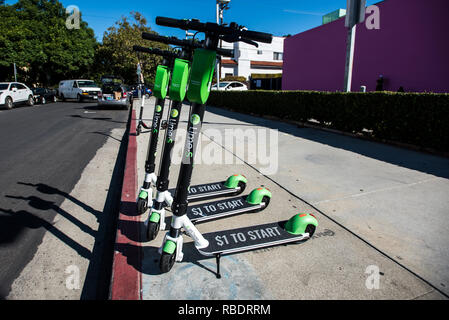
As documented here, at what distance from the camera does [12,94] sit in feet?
61.9

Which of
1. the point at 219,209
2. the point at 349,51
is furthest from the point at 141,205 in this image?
the point at 349,51

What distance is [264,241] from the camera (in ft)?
9.37

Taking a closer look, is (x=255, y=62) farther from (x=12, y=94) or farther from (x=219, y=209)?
(x=219, y=209)

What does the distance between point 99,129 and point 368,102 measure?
9.39 metres

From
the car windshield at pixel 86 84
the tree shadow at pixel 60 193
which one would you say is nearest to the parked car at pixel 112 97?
the car windshield at pixel 86 84

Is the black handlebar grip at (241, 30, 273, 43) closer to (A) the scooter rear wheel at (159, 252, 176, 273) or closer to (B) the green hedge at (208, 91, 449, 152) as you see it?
(A) the scooter rear wheel at (159, 252, 176, 273)

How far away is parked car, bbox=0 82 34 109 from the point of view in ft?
59.6

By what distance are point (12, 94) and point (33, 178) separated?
57.4ft

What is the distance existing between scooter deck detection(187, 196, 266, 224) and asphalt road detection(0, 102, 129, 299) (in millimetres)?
1407

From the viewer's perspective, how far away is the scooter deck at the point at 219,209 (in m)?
3.38

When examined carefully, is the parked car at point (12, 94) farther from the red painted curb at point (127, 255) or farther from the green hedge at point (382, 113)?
the red painted curb at point (127, 255)

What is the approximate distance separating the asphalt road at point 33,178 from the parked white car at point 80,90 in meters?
12.5

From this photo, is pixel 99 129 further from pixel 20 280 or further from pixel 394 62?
pixel 394 62
